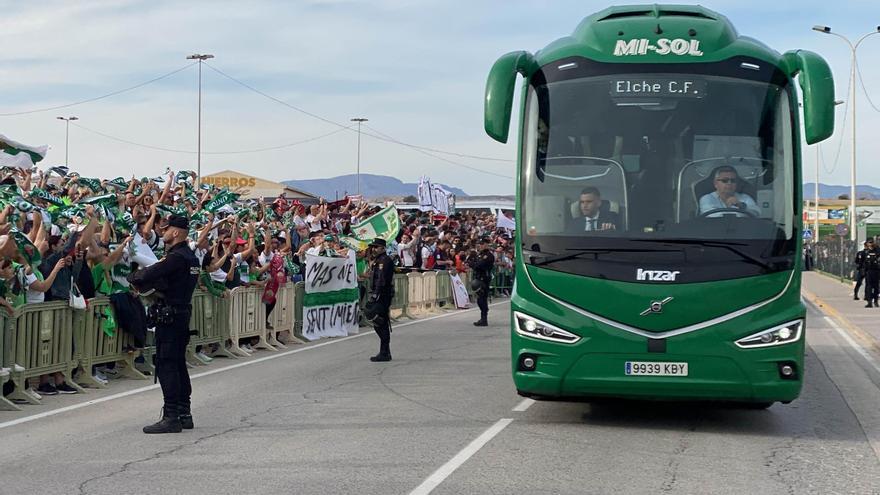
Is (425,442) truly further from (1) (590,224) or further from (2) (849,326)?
(2) (849,326)

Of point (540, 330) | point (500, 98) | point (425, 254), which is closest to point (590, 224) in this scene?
point (540, 330)

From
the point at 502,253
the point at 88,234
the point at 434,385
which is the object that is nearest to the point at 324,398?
the point at 434,385

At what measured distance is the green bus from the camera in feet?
30.8

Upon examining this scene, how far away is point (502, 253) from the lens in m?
37.2

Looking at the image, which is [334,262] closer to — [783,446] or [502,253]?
[783,446]

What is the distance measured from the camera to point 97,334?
13109mm

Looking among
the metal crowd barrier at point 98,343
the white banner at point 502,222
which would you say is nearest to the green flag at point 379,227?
the metal crowd barrier at point 98,343

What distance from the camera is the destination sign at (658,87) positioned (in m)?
9.83

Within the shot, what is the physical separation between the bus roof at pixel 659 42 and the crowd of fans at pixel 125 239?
5871 mm

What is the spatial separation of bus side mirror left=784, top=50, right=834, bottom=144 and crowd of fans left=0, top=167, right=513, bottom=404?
300 inches

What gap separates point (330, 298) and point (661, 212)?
11.5 m

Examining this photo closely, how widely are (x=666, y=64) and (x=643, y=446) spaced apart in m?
3.34

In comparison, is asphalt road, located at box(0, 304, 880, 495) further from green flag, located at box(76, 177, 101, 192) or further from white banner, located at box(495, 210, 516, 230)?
white banner, located at box(495, 210, 516, 230)

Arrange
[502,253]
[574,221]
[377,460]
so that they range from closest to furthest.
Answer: [377,460], [574,221], [502,253]
